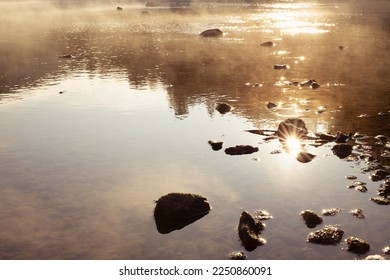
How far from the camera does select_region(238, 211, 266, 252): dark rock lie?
36.3ft

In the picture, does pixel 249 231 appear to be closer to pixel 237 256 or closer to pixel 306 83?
pixel 237 256

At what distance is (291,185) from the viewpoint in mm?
14430

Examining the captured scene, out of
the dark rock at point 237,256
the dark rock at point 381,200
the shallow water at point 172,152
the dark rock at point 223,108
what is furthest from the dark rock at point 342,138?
the dark rock at point 237,256

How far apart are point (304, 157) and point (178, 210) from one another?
20.4 ft

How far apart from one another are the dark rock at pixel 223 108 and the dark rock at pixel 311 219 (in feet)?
37.7

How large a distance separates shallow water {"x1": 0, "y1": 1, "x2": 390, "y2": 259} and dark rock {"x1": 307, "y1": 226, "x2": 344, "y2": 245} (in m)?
0.19

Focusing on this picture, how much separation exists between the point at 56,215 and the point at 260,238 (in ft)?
19.9

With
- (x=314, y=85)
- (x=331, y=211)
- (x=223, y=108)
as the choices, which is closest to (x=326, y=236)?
(x=331, y=211)

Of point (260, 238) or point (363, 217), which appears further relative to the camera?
point (363, 217)

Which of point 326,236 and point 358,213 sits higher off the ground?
point 326,236

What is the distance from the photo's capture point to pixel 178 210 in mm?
12555

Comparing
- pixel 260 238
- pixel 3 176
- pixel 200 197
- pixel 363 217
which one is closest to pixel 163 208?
pixel 200 197

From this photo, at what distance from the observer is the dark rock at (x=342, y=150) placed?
1666cm
